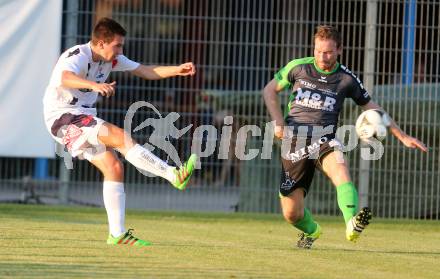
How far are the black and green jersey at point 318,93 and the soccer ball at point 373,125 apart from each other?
1.52 feet

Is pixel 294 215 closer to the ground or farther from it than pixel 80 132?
closer to the ground

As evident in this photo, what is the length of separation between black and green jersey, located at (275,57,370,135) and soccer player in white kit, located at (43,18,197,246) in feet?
3.17

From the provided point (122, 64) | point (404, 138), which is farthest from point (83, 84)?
point (404, 138)

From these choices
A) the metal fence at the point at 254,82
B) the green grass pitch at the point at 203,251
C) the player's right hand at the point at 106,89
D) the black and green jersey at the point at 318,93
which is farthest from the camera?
the metal fence at the point at 254,82

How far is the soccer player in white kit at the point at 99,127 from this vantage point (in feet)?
29.8

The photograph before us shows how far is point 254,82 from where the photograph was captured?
591 inches

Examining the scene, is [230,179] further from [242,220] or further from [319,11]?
[319,11]

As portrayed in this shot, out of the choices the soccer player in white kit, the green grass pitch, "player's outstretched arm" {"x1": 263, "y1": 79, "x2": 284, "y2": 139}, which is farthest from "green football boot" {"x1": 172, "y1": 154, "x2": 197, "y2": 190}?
"player's outstretched arm" {"x1": 263, "y1": 79, "x2": 284, "y2": 139}

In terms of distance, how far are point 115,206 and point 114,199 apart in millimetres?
59

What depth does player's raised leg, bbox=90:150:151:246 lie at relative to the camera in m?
9.16

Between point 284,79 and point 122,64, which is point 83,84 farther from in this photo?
point 284,79

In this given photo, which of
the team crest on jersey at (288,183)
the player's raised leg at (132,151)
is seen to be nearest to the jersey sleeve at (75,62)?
the player's raised leg at (132,151)

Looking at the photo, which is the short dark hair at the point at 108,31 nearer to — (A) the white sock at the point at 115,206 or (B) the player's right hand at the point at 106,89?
(B) the player's right hand at the point at 106,89

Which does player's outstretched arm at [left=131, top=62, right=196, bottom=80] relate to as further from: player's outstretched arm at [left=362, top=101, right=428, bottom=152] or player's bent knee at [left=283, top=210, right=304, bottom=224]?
player's outstretched arm at [left=362, top=101, right=428, bottom=152]
